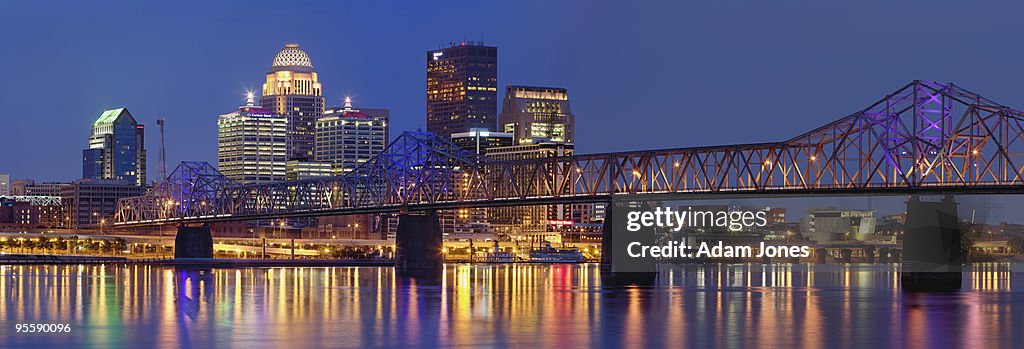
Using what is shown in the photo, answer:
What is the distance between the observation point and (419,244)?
171125 millimetres

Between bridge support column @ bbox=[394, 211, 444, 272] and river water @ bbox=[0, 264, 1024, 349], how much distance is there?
108ft

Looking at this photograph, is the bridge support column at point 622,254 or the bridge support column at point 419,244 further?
the bridge support column at point 419,244

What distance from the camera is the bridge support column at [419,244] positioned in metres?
167

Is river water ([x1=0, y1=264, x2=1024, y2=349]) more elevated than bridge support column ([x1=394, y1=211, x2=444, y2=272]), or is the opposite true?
bridge support column ([x1=394, y1=211, x2=444, y2=272])

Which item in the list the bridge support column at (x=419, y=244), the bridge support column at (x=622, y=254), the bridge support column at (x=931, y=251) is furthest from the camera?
the bridge support column at (x=419, y=244)

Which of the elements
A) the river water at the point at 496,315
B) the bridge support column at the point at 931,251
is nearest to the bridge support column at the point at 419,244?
the river water at the point at 496,315

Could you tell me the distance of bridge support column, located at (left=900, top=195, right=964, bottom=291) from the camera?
127 meters

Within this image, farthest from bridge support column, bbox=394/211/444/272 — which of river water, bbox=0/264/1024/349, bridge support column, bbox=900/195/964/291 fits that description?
bridge support column, bbox=900/195/964/291

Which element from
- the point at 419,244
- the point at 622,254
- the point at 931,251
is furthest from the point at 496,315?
the point at 419,244

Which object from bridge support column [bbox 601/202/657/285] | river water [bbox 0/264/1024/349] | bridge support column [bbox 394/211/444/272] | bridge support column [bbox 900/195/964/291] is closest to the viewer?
river water [bbox 0/264/1024/349]

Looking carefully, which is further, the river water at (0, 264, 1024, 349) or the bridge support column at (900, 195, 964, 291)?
the bridge support column at (900, 195, 964, 291)

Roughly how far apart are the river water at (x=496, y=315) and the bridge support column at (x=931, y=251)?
271cm

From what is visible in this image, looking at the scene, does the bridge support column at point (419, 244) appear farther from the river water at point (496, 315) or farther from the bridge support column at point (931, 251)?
the bridge support column at point (931, 251)

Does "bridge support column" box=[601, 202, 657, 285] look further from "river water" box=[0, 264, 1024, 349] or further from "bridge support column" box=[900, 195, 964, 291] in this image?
"bridge support column" box=[900, 195, 964, 291]
